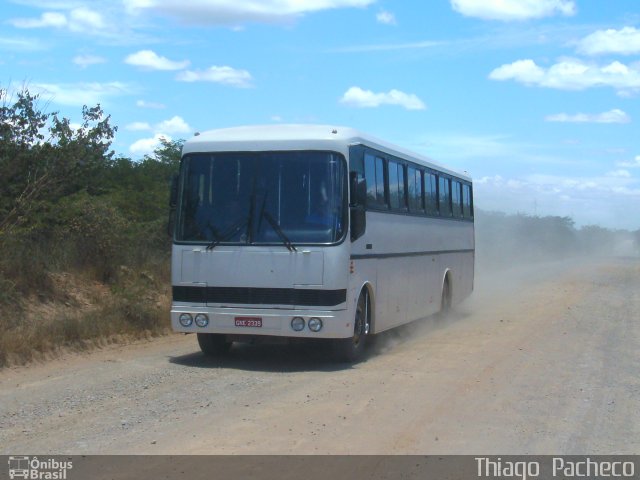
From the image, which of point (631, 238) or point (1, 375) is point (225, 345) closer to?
point (1, 375)

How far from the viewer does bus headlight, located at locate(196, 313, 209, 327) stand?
11844 mm

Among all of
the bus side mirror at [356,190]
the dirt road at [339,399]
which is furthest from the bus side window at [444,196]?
the bus side mirror at [356,190]

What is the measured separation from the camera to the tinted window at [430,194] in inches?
663

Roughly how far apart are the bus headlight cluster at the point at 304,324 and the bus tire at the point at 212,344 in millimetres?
1608

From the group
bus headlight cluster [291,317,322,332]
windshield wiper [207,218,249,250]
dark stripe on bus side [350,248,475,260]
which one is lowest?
bus headlight cluster [291,317,322,332]

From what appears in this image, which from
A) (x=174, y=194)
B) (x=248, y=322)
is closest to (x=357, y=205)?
(x=248, y=322)

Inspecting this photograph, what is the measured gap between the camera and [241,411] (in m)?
9.00

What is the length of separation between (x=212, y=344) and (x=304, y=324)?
1970 millimetres

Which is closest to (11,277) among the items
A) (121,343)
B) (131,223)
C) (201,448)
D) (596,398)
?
(121,343)

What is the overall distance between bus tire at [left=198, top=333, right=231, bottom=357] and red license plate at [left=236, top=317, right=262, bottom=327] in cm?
103

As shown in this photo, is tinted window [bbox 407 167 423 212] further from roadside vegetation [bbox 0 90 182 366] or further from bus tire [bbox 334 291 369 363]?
roadside vegetation [bbox 0 90 182 366]

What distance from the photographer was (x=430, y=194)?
56.5 feet

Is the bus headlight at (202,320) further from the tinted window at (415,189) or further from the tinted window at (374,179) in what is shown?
the tinted window at (415,189)

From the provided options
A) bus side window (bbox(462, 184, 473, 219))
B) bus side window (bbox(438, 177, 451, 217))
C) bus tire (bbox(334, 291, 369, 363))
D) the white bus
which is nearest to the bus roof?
the white bus
